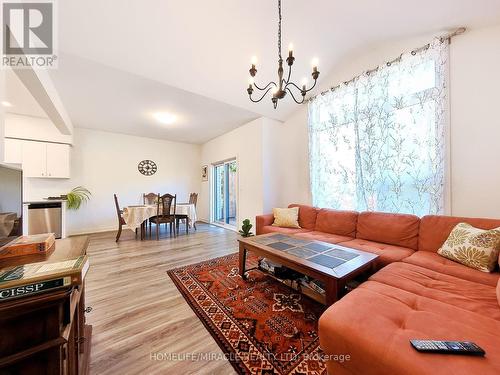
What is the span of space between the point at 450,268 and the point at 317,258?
107cm

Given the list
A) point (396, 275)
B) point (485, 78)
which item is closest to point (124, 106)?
point (396, 275)

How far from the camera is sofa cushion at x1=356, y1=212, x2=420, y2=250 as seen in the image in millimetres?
2285

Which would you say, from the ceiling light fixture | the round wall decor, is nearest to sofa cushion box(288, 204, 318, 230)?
the ceiling light fixture

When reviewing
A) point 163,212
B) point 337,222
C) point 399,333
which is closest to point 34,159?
point 163,212

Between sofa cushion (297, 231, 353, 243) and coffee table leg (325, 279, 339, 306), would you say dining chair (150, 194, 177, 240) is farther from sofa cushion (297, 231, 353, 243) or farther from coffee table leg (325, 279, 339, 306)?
coffee table leg (325, 279, 339, 306)

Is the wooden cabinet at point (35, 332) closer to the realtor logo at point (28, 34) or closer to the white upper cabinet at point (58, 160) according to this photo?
the realtor logo at point (28, 34)

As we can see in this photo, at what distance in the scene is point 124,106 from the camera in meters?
3.68

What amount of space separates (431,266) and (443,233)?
611 millimetres

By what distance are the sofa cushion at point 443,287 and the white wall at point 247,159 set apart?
2771mm

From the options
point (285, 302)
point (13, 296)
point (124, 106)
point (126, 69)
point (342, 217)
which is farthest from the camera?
point (124, 106)

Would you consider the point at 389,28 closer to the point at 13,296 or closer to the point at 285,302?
the point at 285,302

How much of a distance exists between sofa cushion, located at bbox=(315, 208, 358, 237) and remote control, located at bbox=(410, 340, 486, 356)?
2056 millimetres

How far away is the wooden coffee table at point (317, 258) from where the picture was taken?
1409 mm

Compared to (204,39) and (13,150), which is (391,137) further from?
(13,150)
